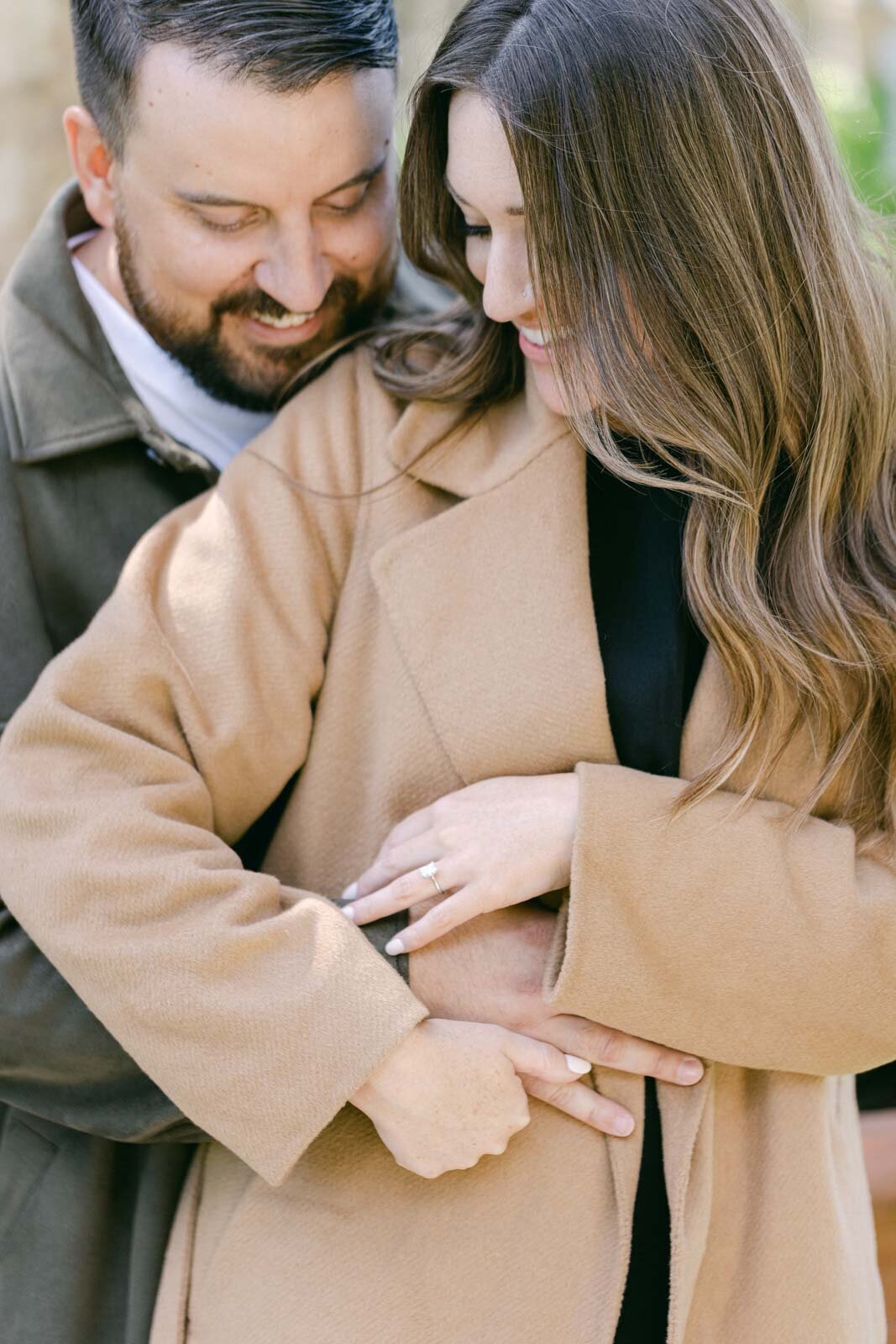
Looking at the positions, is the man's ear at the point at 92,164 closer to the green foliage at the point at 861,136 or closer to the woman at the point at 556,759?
the woman at the point at 556,759

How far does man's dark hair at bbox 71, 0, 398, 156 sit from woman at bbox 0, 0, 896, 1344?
247 millimetres

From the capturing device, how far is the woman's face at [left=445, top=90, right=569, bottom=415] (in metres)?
1.61

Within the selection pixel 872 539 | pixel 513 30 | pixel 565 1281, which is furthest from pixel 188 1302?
pixel 513 30

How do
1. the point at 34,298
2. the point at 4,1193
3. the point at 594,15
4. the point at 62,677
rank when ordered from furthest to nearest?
1. the point at 34,298
2. the point at 4,1193
3. the point at 62,677
4. the point at 594,15

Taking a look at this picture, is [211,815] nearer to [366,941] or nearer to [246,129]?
[366,941]

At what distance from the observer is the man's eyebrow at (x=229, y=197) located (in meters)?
1.92

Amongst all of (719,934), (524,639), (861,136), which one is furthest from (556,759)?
(861,136)

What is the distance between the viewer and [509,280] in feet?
5.46

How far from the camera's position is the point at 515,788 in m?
1.66

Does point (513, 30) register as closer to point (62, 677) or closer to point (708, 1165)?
point (62, 677)

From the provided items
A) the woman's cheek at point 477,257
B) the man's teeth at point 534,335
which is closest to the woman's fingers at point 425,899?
the man's teeth at point 534,335

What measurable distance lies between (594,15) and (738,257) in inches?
13.3

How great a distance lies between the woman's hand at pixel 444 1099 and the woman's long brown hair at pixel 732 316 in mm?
426

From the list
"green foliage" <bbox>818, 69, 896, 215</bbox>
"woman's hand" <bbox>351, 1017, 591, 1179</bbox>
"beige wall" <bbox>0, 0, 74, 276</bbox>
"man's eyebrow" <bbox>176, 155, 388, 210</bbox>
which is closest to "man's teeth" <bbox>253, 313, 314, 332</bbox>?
"man's eyebrow" <bbox>176, 155, 388, 210</bbox>
